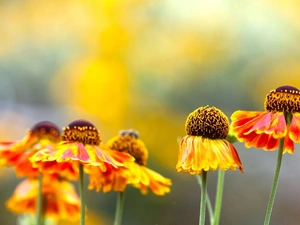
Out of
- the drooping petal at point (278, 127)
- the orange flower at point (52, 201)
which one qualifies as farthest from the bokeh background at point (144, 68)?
the drooping petal at point (278, 127)

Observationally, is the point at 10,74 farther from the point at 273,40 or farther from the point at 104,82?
the point at 273,40

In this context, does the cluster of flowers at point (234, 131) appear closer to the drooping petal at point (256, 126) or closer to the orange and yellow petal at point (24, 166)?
the drooping petal at point (256, 126)

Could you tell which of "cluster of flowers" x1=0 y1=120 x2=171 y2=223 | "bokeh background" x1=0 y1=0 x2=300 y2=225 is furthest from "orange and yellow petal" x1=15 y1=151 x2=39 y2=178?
"bokeh background" x1=0 y1=0 x2=300 y2=225

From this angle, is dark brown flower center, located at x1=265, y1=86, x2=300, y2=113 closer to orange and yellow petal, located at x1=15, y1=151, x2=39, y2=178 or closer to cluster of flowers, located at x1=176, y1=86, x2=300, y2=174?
cluster of flowers, located at x1=176, y1=86, x2=300, y2=174

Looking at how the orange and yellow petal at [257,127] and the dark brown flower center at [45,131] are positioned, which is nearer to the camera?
the orange and yellow petal at [257,127]

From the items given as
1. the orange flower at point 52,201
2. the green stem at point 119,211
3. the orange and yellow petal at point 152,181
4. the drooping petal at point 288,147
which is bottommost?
the orange flower at point 52,201

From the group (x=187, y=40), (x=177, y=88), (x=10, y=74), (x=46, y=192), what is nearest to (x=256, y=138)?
(x=46, y=192)

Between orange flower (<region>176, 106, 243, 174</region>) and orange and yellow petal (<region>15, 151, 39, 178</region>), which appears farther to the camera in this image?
orange and yellow petal (<region>15, 151, 39, 178</region>)

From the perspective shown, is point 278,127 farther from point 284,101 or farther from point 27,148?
point 27,148

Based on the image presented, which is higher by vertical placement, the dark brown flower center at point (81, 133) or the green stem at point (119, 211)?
the dark brown flower center at point (81, 133)
